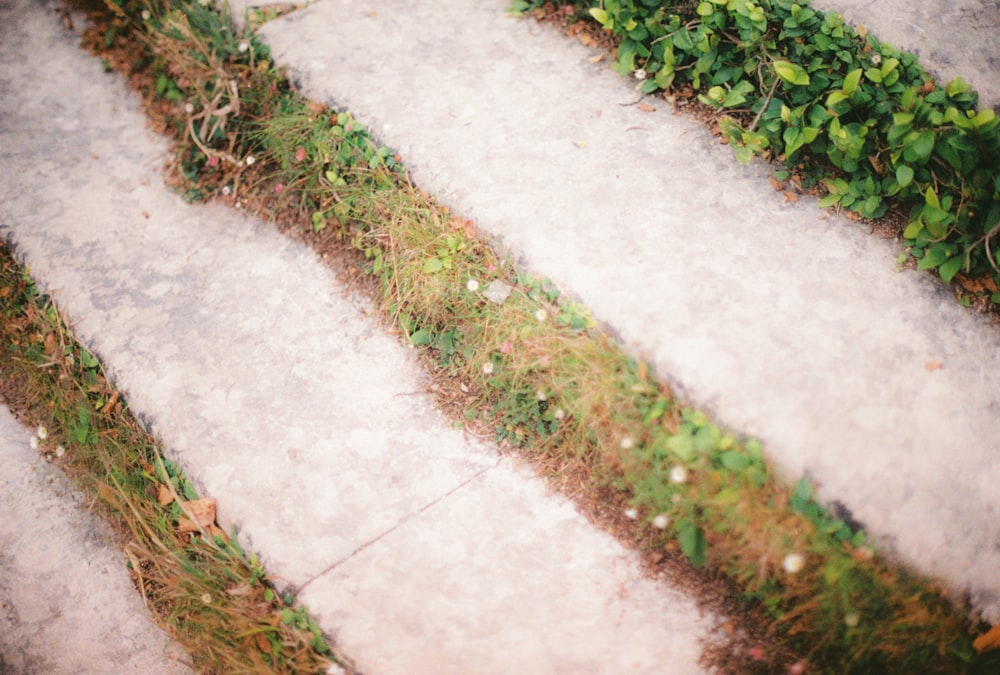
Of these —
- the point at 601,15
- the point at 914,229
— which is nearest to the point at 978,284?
the point at 914,229

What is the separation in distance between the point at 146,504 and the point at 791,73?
10.2ft

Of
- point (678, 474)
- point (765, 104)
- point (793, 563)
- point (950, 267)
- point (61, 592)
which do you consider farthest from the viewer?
point (765, 104)

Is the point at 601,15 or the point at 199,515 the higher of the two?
the point at 601,15

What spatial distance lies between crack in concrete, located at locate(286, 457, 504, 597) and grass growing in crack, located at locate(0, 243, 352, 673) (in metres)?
0.09

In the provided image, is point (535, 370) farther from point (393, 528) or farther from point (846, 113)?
point (846, 113)

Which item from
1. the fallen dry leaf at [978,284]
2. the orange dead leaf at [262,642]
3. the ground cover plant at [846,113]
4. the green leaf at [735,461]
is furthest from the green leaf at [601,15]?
the orange dead leaf at [262,642]

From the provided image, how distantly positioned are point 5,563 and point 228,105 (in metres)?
2.24

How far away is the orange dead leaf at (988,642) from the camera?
1787 mm

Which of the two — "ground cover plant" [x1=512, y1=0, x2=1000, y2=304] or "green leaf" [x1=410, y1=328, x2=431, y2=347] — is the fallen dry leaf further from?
"green leaf" [x1=410, y1=328, x2=431, y2=347]

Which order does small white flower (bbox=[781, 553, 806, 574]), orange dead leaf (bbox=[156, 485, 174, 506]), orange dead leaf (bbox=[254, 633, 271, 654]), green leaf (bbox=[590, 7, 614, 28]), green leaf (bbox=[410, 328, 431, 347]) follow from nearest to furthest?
small white flower (bbox=[781, 553, 806, 574]) → orange dead leaf (bbox=[254, 633, 271, 654]) → orange dead leaf (bbox=[156, 485, 174, 506]) → green leaf (bbox=[410, 328, 431, 347]) → green leaf (bbox=[590, 7, 614, 28])

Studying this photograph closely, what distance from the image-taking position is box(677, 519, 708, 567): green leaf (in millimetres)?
1915

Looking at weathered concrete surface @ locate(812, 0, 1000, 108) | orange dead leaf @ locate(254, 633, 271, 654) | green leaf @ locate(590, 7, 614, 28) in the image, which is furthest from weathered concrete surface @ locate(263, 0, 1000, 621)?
orange dead leaf @ locate(254, 633, 271, 654)

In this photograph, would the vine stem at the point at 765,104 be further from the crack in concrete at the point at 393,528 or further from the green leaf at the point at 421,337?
the crack in concrete at the point at 393,528

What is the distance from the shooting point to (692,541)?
6.27 feet
